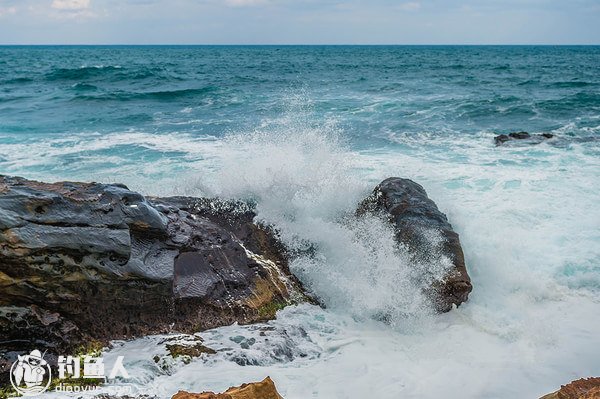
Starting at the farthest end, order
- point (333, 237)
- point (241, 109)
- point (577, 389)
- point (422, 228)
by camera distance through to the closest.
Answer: point (241, 109), point (333, 237), point (422, 228), point (577, 389)

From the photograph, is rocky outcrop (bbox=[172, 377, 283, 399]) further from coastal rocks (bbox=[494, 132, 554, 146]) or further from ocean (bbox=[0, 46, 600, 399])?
coastal rocks (bbox=[494, 132, 554, 146])

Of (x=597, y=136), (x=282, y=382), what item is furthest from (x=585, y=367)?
(x=597, y=136)

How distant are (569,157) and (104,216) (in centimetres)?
1166

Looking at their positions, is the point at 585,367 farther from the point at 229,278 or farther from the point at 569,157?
the point at 569,157

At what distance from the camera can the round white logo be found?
16.4 feet

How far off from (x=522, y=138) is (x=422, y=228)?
403 inches

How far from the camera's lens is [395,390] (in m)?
5.38

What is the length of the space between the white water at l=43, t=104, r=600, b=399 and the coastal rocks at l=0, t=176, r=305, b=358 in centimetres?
30

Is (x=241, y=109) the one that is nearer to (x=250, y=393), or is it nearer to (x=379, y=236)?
(x=379, y=236)

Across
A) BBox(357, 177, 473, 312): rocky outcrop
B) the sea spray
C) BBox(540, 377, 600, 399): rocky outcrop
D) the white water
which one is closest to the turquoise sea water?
the sea spray

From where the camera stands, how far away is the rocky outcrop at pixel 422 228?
22.3ft
